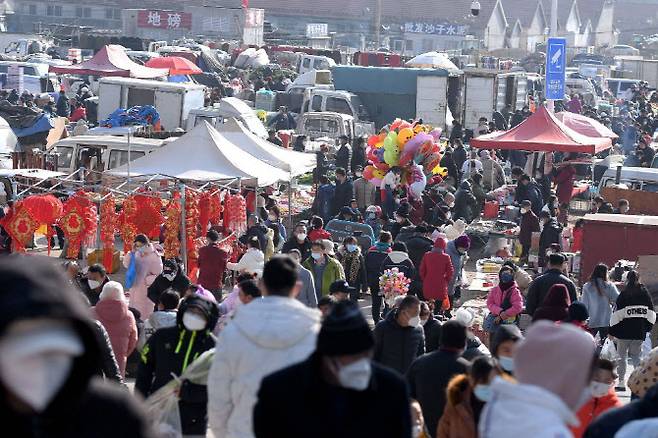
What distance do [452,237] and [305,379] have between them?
13.3 meters

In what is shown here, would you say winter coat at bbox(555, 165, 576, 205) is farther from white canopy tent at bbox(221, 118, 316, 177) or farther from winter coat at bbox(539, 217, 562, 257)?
winter coat at bbox(539, 217, 562, 257)

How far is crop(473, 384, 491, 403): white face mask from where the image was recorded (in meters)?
5.72

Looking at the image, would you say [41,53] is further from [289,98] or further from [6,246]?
[6,246]

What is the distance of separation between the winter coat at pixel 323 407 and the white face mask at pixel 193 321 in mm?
2909

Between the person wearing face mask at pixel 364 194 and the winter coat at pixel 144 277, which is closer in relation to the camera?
the winter coat at pixel 144 277

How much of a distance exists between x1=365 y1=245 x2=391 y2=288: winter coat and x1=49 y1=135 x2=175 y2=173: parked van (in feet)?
21.4

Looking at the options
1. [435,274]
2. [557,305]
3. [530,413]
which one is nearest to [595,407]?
[557,305]

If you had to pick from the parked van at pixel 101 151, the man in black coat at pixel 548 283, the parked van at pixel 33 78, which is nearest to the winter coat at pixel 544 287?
the man in black coat at pixel 548 283

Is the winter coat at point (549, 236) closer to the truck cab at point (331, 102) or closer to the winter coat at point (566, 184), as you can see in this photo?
the winter coat at point (566, 184)

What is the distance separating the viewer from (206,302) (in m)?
6.77

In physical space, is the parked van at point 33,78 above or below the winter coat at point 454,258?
above

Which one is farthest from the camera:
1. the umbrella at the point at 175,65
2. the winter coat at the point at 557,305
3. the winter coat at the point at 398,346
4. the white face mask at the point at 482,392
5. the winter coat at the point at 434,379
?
the umbrella at the point at 175,65

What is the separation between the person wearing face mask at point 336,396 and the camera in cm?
363

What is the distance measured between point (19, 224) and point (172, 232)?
1.56m
